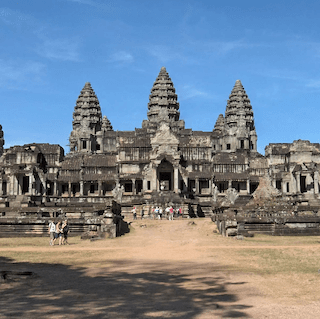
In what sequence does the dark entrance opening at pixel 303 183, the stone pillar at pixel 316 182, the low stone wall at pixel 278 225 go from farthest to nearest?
the dark entrance opening at pixel 303 183
the stone pillar at pixel 316 182
the low stone wall at pixel 278 225

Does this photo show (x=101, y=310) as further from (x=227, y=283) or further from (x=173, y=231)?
(x=173, y=231)

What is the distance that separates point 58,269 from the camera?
48.8 feet

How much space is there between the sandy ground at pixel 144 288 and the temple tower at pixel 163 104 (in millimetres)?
68953

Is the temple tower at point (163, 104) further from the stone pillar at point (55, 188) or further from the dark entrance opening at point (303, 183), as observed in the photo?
the stone pillar at point (55, 188)

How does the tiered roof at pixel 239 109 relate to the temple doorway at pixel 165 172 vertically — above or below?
above

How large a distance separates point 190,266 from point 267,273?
287 centimetres

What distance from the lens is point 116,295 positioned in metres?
10.3

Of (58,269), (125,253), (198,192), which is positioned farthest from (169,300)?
(198,192)

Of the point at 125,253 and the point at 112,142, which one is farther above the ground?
the point at 112,142

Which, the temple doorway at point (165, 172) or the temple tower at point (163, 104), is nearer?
the temple doorway at point (165, 172)

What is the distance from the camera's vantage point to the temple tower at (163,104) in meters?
88.1

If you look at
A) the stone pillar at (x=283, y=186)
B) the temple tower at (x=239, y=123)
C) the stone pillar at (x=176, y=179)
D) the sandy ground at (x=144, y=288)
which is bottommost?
the sandy ground at (x=144, y=288)

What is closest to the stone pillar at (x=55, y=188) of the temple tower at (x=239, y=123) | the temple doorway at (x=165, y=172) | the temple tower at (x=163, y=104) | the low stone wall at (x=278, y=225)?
the temple doorway at (x=165, y=172)

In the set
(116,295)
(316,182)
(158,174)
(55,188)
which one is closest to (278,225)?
(116,295)
